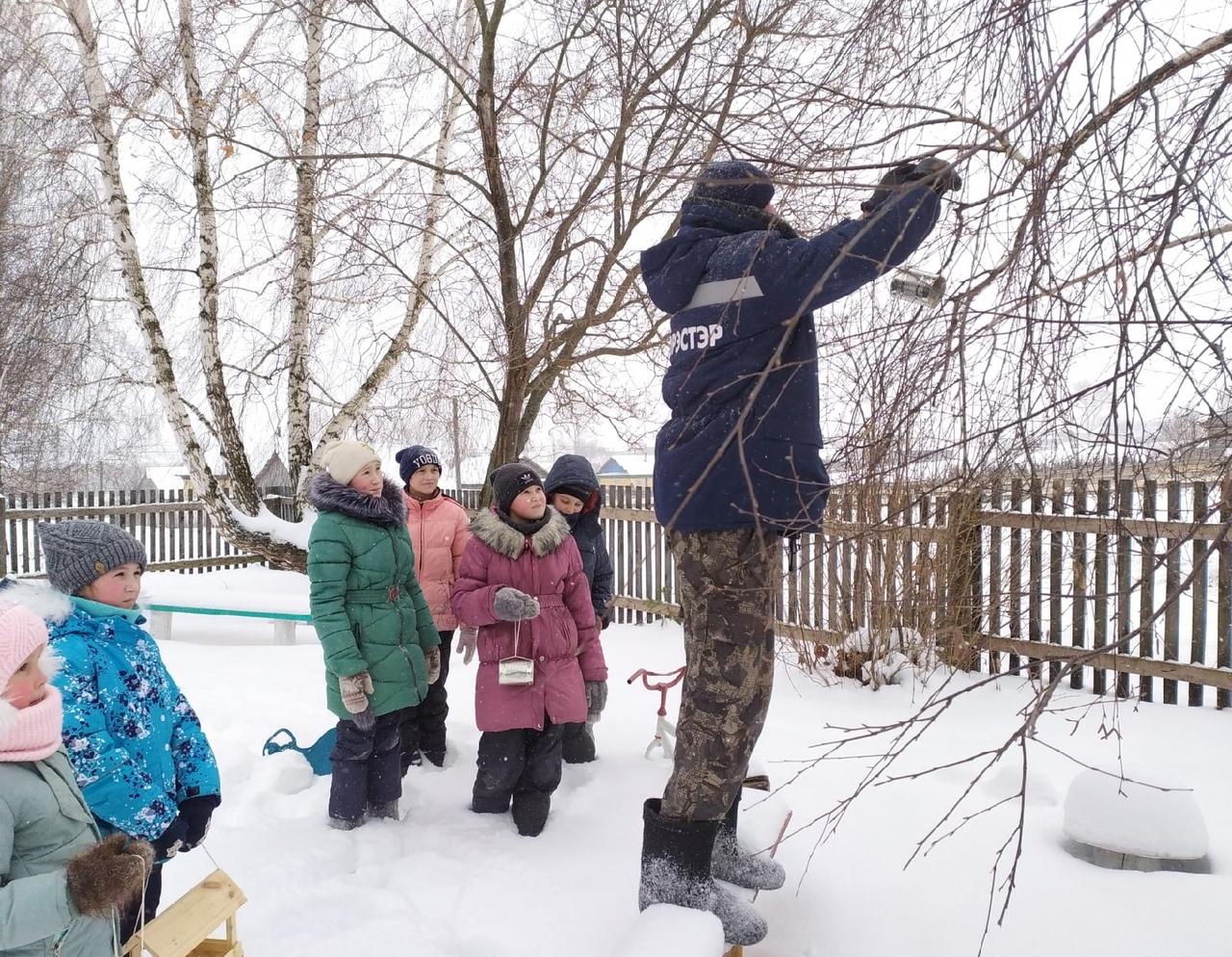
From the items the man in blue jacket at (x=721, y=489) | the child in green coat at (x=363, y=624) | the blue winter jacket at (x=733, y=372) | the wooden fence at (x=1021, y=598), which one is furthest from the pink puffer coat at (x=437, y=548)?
the blue winter jacket at (x=733, y=372)

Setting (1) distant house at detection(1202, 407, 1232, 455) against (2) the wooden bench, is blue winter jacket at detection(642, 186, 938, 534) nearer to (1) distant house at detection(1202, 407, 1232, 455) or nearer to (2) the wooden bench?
(1) distant house at detection(1202, 407, 1232, 455)

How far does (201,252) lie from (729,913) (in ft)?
22.9

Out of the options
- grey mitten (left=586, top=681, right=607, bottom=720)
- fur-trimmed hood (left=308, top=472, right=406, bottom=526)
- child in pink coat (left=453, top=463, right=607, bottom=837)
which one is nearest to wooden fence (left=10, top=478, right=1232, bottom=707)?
grey mitten (left=586, top=681, right=607, bottom=720)

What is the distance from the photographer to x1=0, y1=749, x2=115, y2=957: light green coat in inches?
58.1

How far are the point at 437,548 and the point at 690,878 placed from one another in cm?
238

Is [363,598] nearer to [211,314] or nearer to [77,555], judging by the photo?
[77,555]

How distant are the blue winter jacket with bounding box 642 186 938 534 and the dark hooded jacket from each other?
6.03 ft

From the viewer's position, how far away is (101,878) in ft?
4.92

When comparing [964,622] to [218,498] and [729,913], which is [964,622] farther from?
[218,498]

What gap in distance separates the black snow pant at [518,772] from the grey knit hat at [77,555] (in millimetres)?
1638

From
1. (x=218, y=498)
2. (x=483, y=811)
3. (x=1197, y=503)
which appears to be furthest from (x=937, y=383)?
(x=218, y=498)

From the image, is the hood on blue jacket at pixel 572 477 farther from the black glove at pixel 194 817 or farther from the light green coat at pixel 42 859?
the light green coat at pixel 42 859

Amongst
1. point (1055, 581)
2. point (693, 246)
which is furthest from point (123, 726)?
point (1055, 581)

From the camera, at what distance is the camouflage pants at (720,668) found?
7.13 feet
